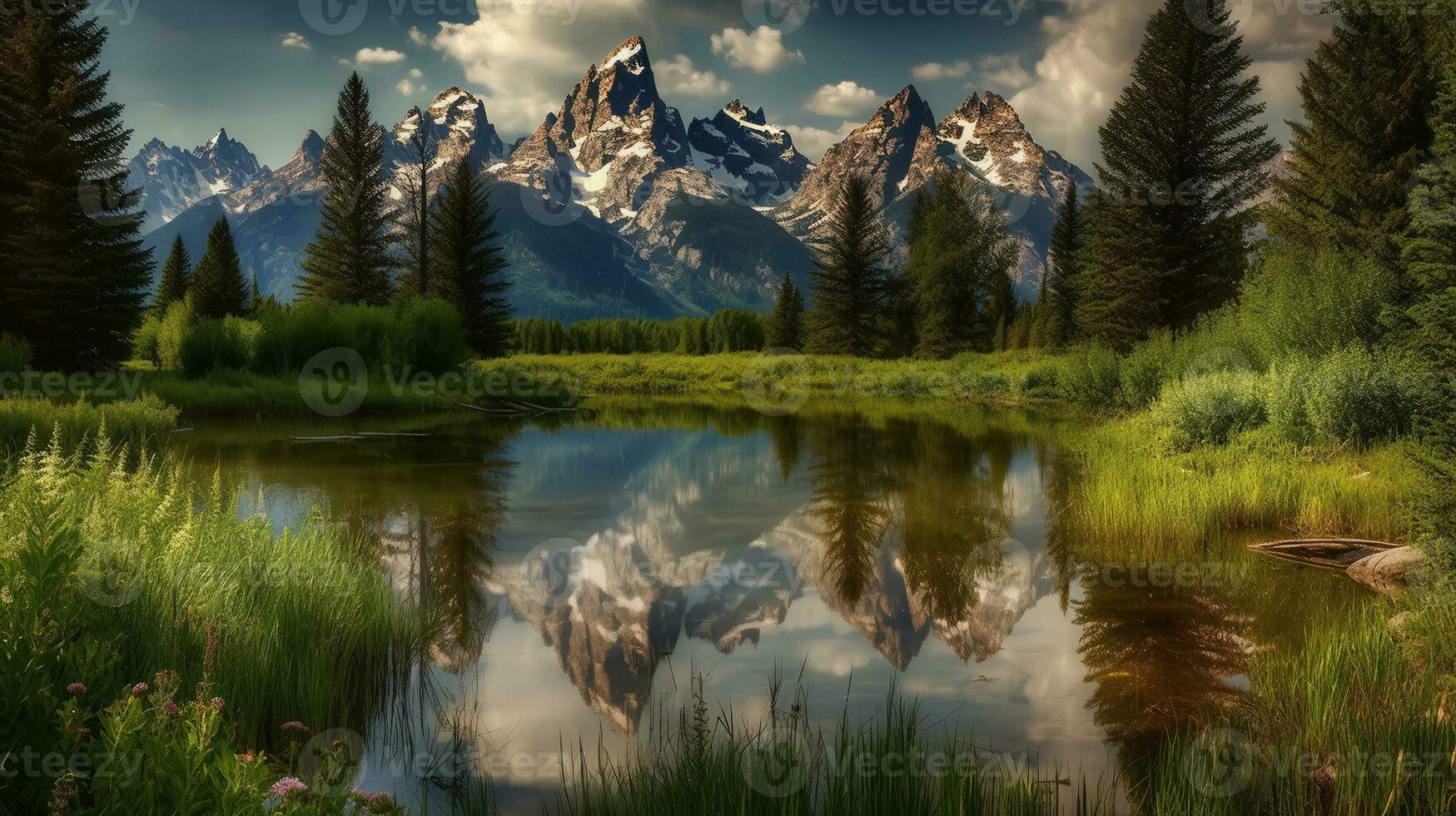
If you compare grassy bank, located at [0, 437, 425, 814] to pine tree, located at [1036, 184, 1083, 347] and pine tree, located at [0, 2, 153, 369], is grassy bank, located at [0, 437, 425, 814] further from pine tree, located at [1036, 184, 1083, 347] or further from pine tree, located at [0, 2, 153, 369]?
pine tree, located at [1036, 184, 1083, 347]

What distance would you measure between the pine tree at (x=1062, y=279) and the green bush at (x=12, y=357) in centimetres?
5233

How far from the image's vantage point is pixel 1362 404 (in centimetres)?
1233

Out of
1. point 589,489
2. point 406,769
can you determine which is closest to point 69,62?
point 589,489

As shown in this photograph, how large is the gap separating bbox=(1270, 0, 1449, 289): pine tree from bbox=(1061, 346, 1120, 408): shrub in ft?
23.1

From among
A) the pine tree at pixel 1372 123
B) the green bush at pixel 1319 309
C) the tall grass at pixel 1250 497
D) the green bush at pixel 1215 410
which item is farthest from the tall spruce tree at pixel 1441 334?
the pine tree at pixel 1372 123

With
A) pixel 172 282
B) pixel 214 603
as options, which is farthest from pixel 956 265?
pixel 172 282

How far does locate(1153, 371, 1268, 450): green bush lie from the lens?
14016mm

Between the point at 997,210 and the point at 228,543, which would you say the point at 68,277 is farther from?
the point at 997,210

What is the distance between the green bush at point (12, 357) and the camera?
17.9 meters

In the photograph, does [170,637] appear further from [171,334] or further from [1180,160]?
[171,334]

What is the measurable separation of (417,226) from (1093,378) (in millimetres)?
32761

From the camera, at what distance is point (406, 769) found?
15.6ft

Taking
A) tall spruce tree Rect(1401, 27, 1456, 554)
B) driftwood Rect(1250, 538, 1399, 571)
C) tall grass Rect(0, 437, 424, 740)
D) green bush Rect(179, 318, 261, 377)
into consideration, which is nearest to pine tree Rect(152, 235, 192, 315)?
green bush Rect(179, 318, 261, 377)

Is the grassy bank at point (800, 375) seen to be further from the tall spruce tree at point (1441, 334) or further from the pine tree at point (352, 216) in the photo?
the tall spruce tree at point (1441, 334)
